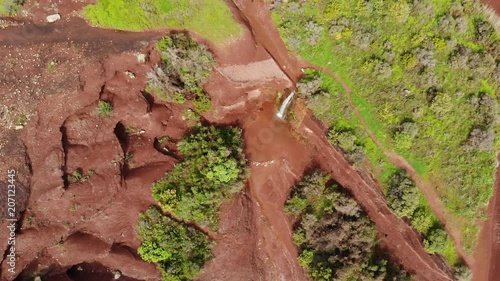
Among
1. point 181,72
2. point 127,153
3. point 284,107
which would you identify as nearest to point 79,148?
point 127,153

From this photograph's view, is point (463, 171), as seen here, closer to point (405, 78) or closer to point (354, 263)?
point (405, 78)

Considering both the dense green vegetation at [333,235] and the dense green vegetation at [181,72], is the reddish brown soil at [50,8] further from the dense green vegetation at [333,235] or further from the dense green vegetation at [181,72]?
the dense green vegetation at [333,235]

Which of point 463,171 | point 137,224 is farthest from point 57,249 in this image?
point 463,171

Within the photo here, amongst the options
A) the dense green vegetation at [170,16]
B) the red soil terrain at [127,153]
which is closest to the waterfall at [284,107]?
the red soil terrain at [127,153]

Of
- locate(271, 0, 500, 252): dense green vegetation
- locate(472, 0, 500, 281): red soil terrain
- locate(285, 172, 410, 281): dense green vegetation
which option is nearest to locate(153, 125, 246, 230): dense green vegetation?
locate(285, 172, 410, 281): dense green vegetation

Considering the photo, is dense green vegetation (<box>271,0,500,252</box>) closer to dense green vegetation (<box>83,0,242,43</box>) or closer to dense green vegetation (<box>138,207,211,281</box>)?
dense green vegetation (<box>83,0,242,43</box>)
